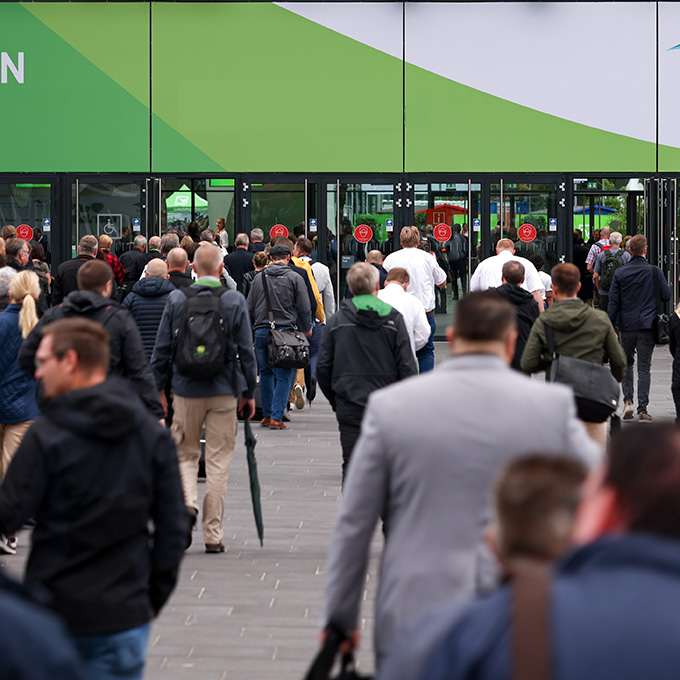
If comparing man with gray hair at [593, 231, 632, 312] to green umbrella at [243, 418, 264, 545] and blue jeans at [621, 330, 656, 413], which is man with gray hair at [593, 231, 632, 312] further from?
green umbrella at [243, 418, 264, 545]

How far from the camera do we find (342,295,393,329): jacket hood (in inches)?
282

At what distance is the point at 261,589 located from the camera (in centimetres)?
650

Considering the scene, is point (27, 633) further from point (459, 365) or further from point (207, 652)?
point (207, 652)

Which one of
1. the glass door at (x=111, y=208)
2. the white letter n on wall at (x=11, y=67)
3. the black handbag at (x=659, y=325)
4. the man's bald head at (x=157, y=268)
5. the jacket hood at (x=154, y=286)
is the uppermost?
the white letter n on wall at (x=11, y=67)

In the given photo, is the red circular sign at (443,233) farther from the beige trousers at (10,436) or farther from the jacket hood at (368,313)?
the beige trousers at (10,436)

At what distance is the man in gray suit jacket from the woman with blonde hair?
14.5 feet

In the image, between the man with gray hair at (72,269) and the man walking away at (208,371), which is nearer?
the man walking away at (208,371)

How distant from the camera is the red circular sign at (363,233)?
68.3ft

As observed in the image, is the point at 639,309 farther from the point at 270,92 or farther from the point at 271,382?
Answer: the point at 270,92

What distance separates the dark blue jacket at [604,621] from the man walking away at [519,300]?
7.21m

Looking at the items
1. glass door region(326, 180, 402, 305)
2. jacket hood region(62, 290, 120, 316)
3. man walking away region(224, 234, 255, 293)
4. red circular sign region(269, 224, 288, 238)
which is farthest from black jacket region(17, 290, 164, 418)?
glass door region(326, 180, 402, 305)

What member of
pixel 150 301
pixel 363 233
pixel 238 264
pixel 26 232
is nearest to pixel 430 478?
pixel 150 301

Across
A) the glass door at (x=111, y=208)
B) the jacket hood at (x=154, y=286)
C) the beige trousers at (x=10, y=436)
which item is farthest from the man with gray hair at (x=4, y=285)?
the glass door at (x=111, y=208)

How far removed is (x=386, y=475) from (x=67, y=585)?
96cm
